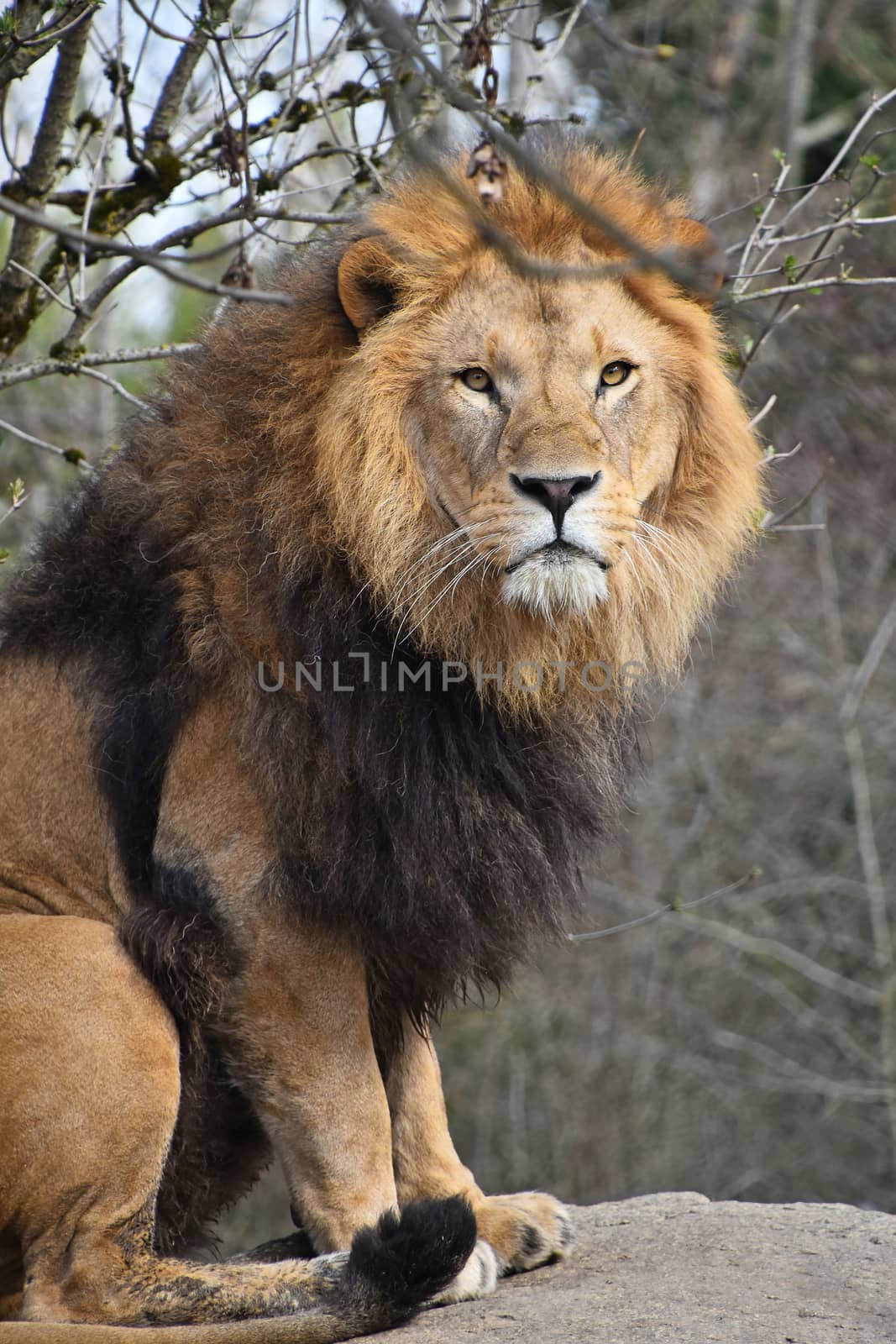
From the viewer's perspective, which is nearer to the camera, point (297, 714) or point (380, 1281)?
point (380, 1281)

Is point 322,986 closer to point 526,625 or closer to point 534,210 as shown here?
point 526,625

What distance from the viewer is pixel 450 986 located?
14.0 ft

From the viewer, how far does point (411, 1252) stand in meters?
3.62

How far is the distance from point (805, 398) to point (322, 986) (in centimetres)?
918

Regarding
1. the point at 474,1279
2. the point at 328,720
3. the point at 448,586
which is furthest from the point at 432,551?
the point at 474,1279

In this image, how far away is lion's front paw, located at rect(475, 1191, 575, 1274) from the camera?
14.1 feet

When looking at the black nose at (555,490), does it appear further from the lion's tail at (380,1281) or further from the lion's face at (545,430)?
the lion's tail at (380,1281)

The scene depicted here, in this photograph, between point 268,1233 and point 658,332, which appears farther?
point 268,1233

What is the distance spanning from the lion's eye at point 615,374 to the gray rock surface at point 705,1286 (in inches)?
93.2

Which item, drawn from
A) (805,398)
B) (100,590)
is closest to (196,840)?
(100,590)

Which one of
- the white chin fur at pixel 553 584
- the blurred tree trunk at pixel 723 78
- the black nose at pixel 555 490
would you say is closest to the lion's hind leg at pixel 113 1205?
the white chin fur at pixel 553 584

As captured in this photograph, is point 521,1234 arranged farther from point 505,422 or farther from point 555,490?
point 505,422

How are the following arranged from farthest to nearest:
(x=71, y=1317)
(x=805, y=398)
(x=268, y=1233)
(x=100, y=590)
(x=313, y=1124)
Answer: (x=805, y=398) < (x=268, y=1233) < (x=100, y=590) < (x=313, y=1124) < (x=71, y=1317)

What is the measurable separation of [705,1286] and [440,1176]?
0.84 meters
